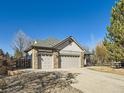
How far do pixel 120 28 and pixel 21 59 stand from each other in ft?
51.0

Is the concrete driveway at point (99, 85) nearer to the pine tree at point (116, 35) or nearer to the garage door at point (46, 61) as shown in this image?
the pine tree at point (116, 35)

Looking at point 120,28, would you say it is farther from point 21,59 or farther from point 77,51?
point 21,59

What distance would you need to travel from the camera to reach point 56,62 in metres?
28.5

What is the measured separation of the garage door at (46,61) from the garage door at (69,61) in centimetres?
243

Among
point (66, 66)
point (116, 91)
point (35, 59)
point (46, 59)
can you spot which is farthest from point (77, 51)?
point (116, 91)

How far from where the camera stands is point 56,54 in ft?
93.9

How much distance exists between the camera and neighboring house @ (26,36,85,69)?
2675 cm

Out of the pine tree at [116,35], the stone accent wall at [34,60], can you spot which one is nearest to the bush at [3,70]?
the stone accent wall at [34,60]

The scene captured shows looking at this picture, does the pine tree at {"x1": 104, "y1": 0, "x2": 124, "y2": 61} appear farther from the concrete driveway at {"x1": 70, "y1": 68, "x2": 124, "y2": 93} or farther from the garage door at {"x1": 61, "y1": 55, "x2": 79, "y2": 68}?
the concrete driveway at {"x1": 70, "y1": 68, "x2": 124, "y2": 93}

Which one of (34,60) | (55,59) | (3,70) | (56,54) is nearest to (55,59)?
(55,59)

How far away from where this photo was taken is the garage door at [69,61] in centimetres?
2959

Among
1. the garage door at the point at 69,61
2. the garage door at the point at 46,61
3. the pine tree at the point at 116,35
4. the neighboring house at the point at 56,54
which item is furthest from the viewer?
the garage door at the point at 69,61

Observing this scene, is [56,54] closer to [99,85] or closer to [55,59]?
[55,59]

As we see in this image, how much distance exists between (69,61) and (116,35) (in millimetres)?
9762
